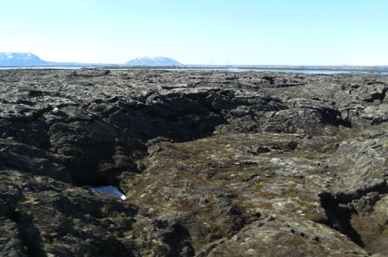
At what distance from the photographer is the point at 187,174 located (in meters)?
26.4

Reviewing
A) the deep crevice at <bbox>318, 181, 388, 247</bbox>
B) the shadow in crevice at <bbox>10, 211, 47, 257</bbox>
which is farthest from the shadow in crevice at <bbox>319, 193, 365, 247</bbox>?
the shadow in crevice at <bbox>10, 211, 47, 257</bbox>

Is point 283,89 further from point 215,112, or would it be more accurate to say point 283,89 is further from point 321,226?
point 321,226

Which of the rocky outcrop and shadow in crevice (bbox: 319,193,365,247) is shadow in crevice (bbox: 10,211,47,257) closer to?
the rocky outcrop

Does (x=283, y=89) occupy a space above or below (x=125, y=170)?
above

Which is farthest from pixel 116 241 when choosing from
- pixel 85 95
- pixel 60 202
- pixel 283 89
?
pixel 283 89

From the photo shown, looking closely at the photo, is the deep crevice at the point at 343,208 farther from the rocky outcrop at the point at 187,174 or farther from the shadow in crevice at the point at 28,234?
Result: the shadow in crevice at the point at 28,234

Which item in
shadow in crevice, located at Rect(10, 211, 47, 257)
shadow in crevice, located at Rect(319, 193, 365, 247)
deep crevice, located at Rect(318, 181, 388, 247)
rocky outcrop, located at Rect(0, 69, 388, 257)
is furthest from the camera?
deep crevice, located at Rect(318, 181, 388, 247)

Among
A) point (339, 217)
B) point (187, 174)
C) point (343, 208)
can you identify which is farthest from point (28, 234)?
point (343, 208)

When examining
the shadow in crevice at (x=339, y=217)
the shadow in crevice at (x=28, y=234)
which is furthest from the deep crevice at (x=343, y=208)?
the shadow in crevice at (x=28, y=234)

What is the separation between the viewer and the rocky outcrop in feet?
57.5

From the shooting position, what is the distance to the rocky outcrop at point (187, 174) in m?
17.5

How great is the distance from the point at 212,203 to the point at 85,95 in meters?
26.8

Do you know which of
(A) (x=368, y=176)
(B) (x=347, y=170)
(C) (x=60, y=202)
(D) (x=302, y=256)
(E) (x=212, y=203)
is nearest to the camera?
(D) (x=302, y=256)

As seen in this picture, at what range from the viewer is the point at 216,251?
1744 cm
